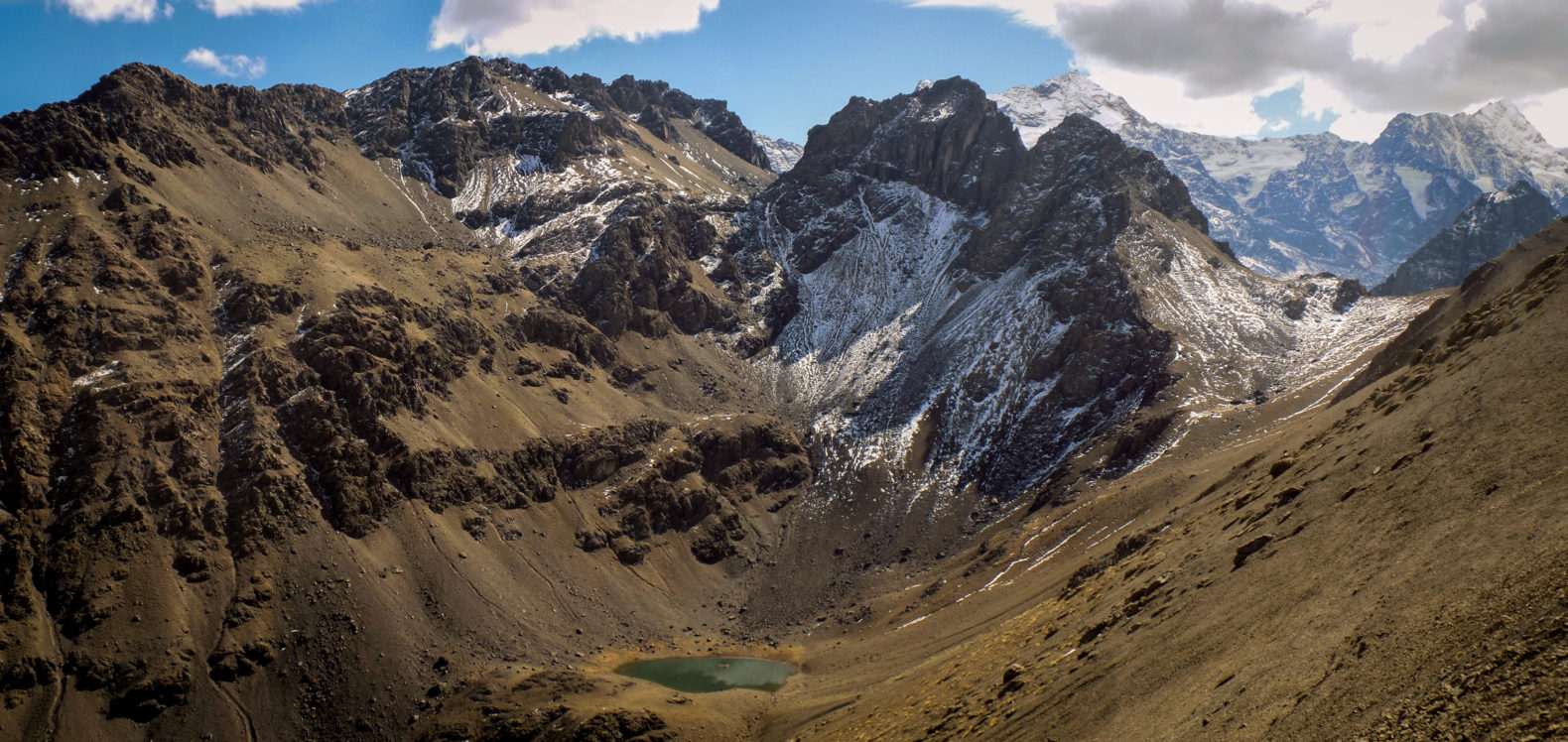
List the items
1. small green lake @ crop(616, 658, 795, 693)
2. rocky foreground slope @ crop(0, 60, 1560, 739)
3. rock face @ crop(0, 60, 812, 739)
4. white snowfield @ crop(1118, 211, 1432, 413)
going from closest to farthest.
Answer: rocky foreground slope @ crop(0, 60, 1560, 739)
rock face @ crop(0, 60, 812, 739)
small green lake @ crop(616, 658, 795, 693)
white snowfield @ crop(1118, 211, 1432, 413)

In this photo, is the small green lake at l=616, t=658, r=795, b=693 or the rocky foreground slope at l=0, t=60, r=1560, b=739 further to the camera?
the small green lake at l=616, t=658, r=795, b=693

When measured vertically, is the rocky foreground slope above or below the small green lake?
above

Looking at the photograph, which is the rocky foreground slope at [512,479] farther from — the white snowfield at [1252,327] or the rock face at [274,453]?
the white snowfield at [1252,327]

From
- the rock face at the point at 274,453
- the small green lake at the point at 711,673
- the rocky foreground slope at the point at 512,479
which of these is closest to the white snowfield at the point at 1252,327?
the rocky foreground slope at the point at 512,479

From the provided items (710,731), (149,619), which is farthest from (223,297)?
(710,731)

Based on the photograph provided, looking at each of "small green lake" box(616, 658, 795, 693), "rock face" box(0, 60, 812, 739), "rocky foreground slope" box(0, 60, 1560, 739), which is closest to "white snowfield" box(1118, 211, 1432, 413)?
"rocky foreground slope" box(0, 60, 1560, 739)

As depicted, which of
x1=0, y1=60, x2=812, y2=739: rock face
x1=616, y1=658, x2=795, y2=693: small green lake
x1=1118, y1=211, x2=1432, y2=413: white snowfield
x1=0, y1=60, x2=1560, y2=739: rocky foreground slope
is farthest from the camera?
x1=1118, y1=211, x2=1432, y2=413: white snowfield

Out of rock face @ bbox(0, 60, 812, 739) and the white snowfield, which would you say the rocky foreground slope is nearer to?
rock face @ bbox(0, 60, 812, 739)
